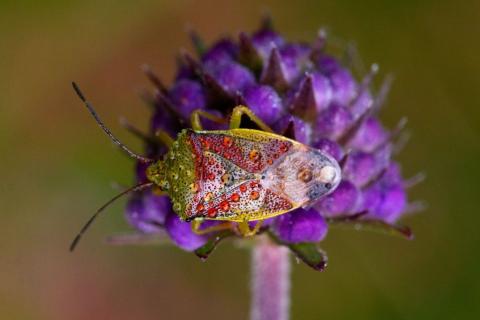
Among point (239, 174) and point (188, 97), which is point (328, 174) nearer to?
point (239, 174)

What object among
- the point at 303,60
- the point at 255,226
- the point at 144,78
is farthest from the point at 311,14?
the point at 255,226

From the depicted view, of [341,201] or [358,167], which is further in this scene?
[358,167]

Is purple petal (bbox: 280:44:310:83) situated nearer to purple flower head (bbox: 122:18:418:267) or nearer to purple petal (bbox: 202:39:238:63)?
purple flower head (bbox: 122:18:418:267)

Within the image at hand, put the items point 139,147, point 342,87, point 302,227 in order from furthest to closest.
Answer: point 139,147 < point 342,87 < point 302,227

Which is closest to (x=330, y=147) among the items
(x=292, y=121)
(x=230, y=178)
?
(x=292, y=121)

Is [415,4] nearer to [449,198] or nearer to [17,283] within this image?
[449,198]

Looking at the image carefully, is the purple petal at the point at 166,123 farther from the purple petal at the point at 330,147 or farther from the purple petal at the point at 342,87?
the purple petal at the point at 342,87

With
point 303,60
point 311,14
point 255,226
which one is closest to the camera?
point 255,226
